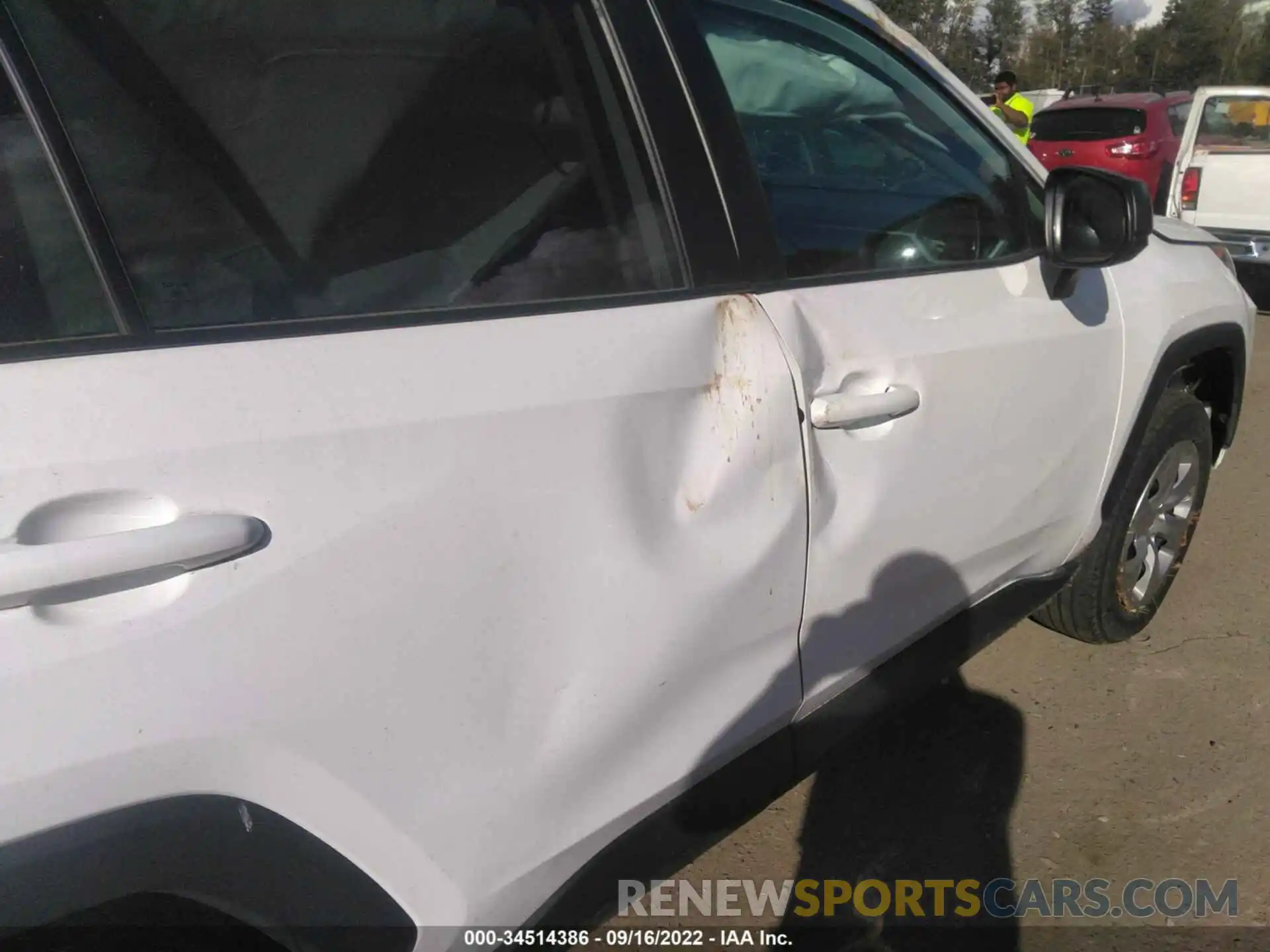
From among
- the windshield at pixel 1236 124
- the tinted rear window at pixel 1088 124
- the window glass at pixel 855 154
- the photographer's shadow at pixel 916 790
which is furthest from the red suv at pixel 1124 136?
the window glass at pixel 855 154

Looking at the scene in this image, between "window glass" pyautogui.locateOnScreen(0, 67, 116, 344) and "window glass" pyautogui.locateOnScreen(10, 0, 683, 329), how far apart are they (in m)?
0.04

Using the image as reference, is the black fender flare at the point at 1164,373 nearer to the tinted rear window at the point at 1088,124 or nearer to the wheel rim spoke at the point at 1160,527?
the wheel rim spoke at the point at 1160,527

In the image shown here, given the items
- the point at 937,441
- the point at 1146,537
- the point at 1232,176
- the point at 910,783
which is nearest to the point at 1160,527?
the point at 1146,537

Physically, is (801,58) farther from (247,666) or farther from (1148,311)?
(247,666)

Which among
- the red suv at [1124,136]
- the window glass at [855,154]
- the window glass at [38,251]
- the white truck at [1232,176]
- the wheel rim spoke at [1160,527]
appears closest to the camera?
the window glass at [38,251]

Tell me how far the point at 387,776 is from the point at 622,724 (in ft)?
1.21

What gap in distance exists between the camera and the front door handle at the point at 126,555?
3.03 ft

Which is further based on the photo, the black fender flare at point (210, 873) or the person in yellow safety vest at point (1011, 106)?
the person in yellow safety vest at point (1011, 106)

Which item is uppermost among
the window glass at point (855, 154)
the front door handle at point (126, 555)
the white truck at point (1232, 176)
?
the white truck at point (1232, 176)

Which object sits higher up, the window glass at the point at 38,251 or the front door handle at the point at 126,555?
the window glass at the point at 38,251

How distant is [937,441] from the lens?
187 centimetres

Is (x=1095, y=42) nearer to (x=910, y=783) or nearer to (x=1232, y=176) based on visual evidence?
(x=1232, y=176)

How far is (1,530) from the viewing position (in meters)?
0.94

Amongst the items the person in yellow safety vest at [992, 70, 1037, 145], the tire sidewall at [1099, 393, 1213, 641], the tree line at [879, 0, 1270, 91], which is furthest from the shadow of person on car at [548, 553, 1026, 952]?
the tree line at [879, 0, 1270, 91]
